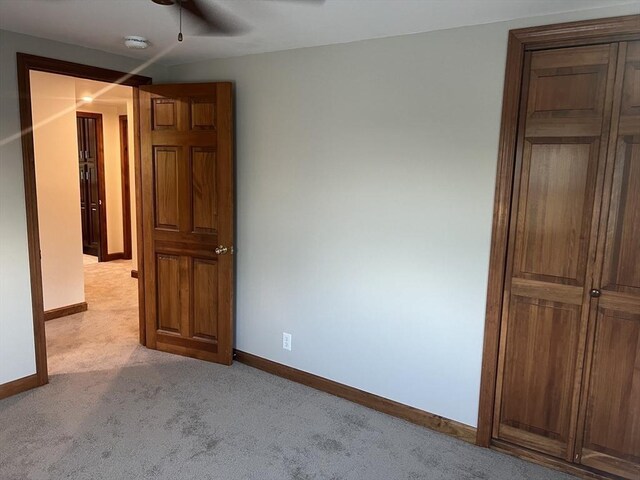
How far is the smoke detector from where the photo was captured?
2.95 meters

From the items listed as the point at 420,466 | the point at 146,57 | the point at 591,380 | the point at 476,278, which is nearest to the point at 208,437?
the point at 420,466

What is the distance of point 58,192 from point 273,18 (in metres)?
3.29

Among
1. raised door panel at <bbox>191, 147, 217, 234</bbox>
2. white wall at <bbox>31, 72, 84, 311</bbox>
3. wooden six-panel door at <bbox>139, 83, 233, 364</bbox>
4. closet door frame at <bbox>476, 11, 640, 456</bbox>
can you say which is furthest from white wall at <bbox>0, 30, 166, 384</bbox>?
closet door frame at <bbox>476, 11, 640, 456</bbox>

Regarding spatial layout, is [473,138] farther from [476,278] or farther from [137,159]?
[137,159]

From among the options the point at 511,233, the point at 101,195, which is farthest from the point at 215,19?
the point at 101,195

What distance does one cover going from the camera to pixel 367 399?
121 inches

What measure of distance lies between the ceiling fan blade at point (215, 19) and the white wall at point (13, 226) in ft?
3.98

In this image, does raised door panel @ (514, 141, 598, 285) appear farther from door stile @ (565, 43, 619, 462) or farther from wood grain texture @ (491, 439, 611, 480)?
wood grain texture @ (491, 439, 611, 480)

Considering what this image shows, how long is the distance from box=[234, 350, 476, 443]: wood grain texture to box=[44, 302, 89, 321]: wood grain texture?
2130 millimetres

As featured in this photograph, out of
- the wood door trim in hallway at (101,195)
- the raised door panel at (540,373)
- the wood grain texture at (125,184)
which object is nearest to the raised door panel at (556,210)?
the raised door panel at (540,373)

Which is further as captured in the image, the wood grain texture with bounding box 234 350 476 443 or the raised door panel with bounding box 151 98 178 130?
the raised door panel with bounding box 151 98 178 130

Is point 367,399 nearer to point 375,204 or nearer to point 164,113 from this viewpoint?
point 375,204

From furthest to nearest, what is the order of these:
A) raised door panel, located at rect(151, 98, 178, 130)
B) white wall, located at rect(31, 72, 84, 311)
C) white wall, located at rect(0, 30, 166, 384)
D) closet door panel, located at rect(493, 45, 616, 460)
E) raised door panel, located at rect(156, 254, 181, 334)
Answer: white wall, located at rect(31, 72, 84, 311)
raised door panel, located at rect(156, 254, 181, 334)
raised door panel, located at rect(151, 98, 178, 130)
white wall, located at rect(0, 30, 166, 384)
closet door panel, located at rect(493, 45, 616, 460)

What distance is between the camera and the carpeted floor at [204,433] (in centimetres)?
239
